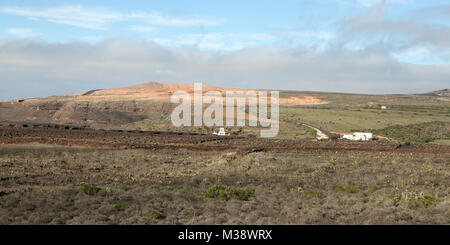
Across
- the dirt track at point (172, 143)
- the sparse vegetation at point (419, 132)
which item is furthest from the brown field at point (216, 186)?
the sparse vegetation at point (419, 132)

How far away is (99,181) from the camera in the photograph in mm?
18984

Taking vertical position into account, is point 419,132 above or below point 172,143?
below

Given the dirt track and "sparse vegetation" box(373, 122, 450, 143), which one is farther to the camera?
"sparse vegetation" box(373, 122, 450, 143)

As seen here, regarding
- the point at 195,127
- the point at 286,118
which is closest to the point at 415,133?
the point at 286,118

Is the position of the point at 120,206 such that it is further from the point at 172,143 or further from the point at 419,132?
the point at 419,132

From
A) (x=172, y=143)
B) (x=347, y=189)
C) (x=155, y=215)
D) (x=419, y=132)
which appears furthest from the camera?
(x=419, y=132)

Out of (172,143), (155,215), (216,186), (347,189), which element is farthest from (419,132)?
(155,215)

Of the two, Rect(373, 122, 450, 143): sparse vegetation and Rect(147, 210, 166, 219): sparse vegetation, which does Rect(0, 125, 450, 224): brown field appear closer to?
Rect(147, 210, 166, 219): sparse vegetation

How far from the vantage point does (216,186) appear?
16.8 m

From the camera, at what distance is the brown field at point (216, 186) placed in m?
12.7

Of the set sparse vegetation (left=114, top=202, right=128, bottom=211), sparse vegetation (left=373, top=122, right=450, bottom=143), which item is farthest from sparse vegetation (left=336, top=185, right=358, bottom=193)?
sparse vegetation (left=373, top=122, right=450, bottom=143)

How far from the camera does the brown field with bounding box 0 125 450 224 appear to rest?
41.8 ft

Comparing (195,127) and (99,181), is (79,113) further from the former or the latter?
(99,181)
